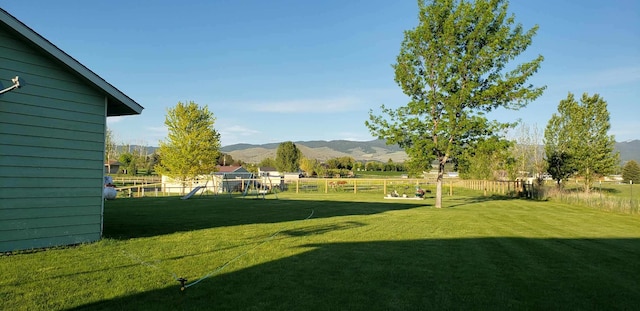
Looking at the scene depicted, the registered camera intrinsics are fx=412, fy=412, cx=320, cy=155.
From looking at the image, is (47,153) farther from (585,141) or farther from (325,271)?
(585,141)

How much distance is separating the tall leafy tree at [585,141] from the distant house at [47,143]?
1237 inches

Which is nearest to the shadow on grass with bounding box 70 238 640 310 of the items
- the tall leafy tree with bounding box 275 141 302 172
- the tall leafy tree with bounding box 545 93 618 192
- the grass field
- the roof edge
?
the grass field

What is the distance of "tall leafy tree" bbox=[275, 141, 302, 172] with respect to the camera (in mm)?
101688

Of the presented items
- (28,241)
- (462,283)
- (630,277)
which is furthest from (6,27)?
(630,277)

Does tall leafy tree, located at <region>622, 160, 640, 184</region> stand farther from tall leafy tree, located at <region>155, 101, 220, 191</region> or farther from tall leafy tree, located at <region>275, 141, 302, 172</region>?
tall leafy tree, located at <region>155, 101, 220, 191</region>

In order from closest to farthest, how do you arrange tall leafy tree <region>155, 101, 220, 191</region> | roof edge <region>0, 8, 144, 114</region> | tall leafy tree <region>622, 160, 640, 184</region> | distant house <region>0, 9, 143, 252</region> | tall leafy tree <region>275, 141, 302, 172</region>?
roof edge <region>0, 8, 144, 114</region>
distant house <region>0, 9, 143, 252</region>
tall leafy tree <region>155, 101, 220, 191</region>
tall leafy tree <region>622, 160, 640, 184</region>
tall leafy tree <region>275, 141, 302, 172</region>

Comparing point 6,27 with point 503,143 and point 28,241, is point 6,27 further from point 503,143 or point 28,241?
point 503,143

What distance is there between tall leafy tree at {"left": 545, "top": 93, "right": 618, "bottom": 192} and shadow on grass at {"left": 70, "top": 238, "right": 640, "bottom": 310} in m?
24.8

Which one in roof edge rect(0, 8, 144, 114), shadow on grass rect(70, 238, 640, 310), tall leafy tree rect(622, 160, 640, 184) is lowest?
shadow on grass rect(70, 238, 640, 310)

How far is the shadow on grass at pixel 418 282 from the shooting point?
4.84m

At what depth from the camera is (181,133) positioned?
117ft

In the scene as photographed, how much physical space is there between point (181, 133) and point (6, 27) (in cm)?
2895

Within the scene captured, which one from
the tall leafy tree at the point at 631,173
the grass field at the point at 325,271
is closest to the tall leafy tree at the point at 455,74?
the grass field at the point at 325,271

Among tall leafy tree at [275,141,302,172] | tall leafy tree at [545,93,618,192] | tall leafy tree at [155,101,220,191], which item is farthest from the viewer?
tall leafy tree at [275,141,302,172]
